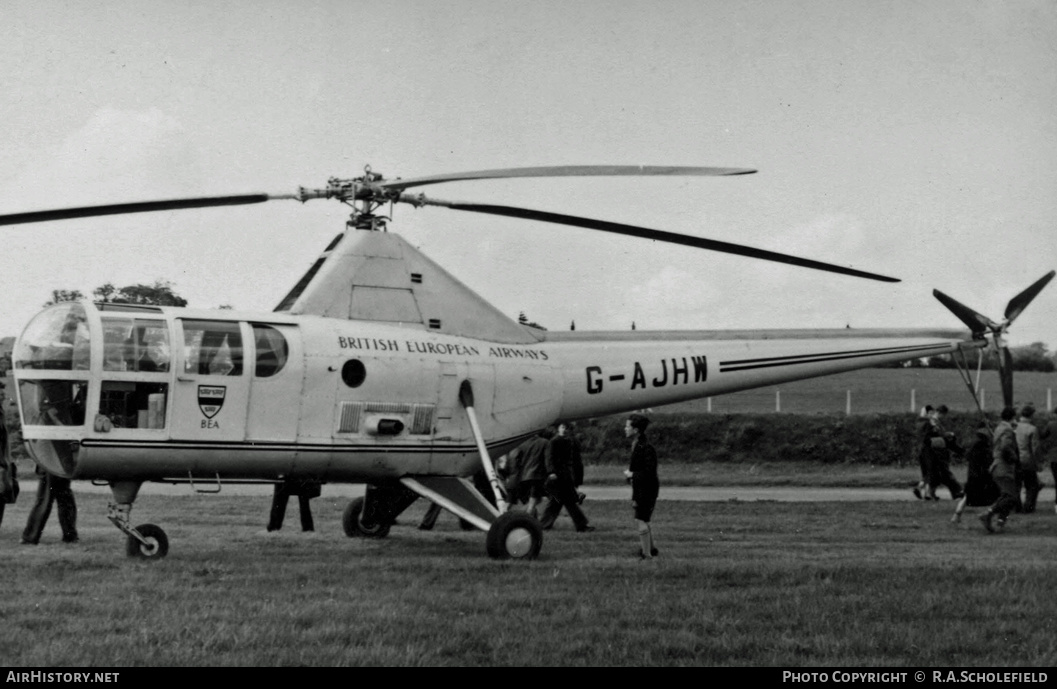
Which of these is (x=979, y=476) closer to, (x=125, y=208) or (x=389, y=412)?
(x=389, y=412)

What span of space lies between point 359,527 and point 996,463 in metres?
8.69

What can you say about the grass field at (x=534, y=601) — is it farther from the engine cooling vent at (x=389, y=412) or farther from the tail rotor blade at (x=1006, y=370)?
the tail rotor blade at (x=1006, y=370)

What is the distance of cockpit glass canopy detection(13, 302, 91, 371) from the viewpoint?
12.0 metres

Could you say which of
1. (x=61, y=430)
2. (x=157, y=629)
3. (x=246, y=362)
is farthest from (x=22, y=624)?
(x=246, y=362)

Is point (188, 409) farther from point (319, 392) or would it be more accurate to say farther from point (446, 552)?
point (446, 552)

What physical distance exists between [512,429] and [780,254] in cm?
381

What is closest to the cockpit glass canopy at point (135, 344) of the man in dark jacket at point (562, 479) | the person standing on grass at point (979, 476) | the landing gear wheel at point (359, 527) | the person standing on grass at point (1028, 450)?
the landing gear wheel at point (359, 527)

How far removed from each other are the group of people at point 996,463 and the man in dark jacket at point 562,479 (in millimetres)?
5660

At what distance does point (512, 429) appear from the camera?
14727 mm

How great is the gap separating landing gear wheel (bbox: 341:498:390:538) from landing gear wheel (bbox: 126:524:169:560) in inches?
136

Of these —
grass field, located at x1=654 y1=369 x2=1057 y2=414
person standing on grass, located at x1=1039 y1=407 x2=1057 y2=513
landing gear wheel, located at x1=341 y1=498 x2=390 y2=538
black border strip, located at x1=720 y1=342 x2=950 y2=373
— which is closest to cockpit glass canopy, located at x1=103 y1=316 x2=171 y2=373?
landing gear wheel, located at x1=341 y1=498 x2=390 y2=538

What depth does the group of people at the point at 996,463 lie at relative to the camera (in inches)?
654

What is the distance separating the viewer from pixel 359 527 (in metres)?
15.8

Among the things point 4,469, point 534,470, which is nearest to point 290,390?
point 4,469
